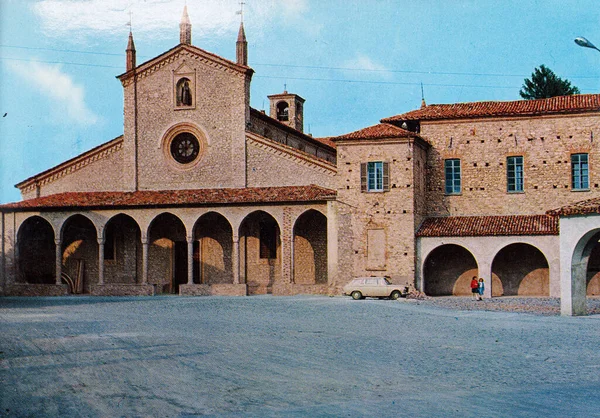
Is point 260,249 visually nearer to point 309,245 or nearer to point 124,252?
point 309,245

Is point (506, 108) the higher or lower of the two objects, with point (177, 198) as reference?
higher

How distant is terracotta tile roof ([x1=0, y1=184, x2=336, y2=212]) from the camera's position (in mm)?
35750

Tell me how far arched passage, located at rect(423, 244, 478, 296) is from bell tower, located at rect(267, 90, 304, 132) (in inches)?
806

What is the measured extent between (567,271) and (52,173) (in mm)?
26466

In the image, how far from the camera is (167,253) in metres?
39.3

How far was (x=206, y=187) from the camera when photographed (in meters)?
38.7

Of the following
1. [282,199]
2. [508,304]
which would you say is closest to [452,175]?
[282,199]

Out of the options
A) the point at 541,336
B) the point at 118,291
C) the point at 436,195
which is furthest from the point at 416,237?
the point at 541,336

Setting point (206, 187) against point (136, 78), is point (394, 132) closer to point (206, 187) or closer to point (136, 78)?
point (206, 187)

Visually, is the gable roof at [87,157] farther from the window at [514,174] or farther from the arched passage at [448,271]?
the window at [514,174]

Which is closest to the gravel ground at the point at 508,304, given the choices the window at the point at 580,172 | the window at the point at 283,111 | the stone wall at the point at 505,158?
the stone wall at the point at 505,158

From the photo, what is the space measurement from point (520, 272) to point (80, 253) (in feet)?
69.0

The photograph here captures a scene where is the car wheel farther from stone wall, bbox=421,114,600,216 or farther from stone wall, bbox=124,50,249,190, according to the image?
stone wall, bbox=124,50,249,190

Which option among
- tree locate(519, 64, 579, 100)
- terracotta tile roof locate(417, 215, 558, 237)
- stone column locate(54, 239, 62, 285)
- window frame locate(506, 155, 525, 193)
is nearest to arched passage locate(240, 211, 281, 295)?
terracotta tile roof locate(417, 215, 558, 237)
